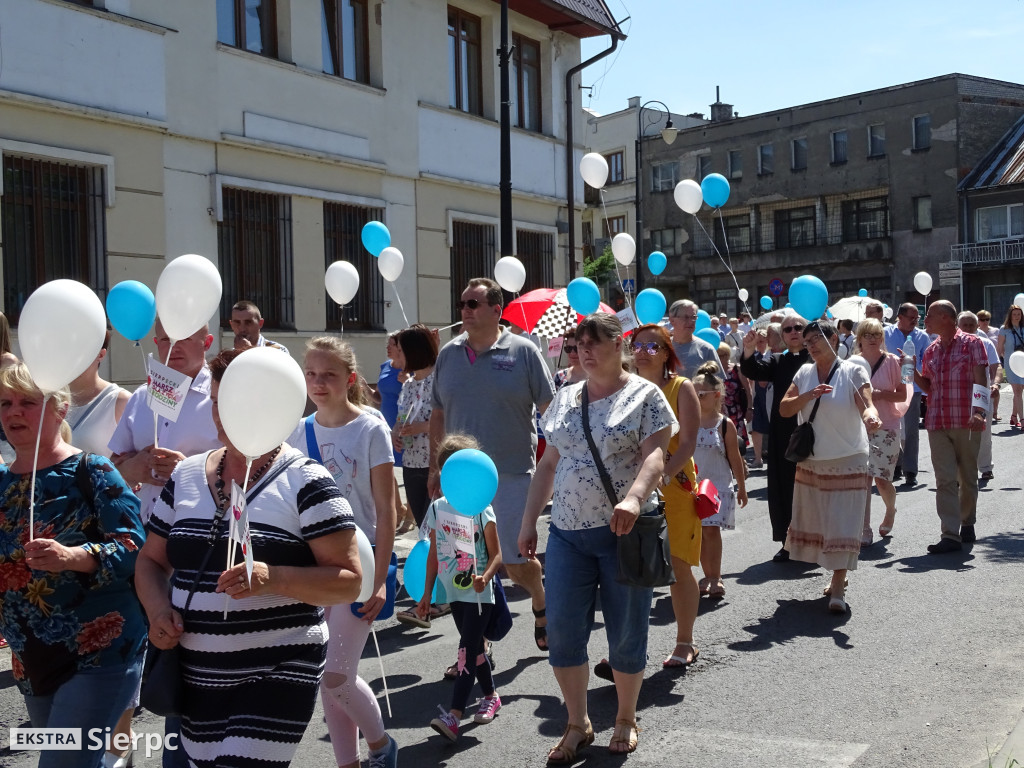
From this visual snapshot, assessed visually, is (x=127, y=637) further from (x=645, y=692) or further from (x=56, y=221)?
(x=56, y=221)

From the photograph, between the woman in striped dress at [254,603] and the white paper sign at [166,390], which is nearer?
the woman in striped dress at [254,603]

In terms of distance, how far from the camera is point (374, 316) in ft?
50.4

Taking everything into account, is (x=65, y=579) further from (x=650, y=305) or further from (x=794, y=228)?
(x=794, y=228)

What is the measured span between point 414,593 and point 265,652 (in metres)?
2.28

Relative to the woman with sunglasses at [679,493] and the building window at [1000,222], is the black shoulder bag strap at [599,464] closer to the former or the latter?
the woman with sunglasses at [679,493]

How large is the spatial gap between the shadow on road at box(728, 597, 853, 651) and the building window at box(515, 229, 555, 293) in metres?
12.2

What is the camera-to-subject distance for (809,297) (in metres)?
8.05

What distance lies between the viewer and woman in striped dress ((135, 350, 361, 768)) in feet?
9.84

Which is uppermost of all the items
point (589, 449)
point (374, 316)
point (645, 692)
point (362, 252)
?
point (362, 252)

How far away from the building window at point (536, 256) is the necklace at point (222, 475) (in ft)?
50.6

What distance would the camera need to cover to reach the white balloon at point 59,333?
3.58m

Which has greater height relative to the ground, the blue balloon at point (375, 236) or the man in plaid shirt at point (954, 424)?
the blue balloon at point (375, 236)

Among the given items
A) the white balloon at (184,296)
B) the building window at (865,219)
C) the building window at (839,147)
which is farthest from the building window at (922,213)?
the white balloon at (184,296)

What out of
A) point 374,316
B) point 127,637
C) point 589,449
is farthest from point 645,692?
point 374,316
